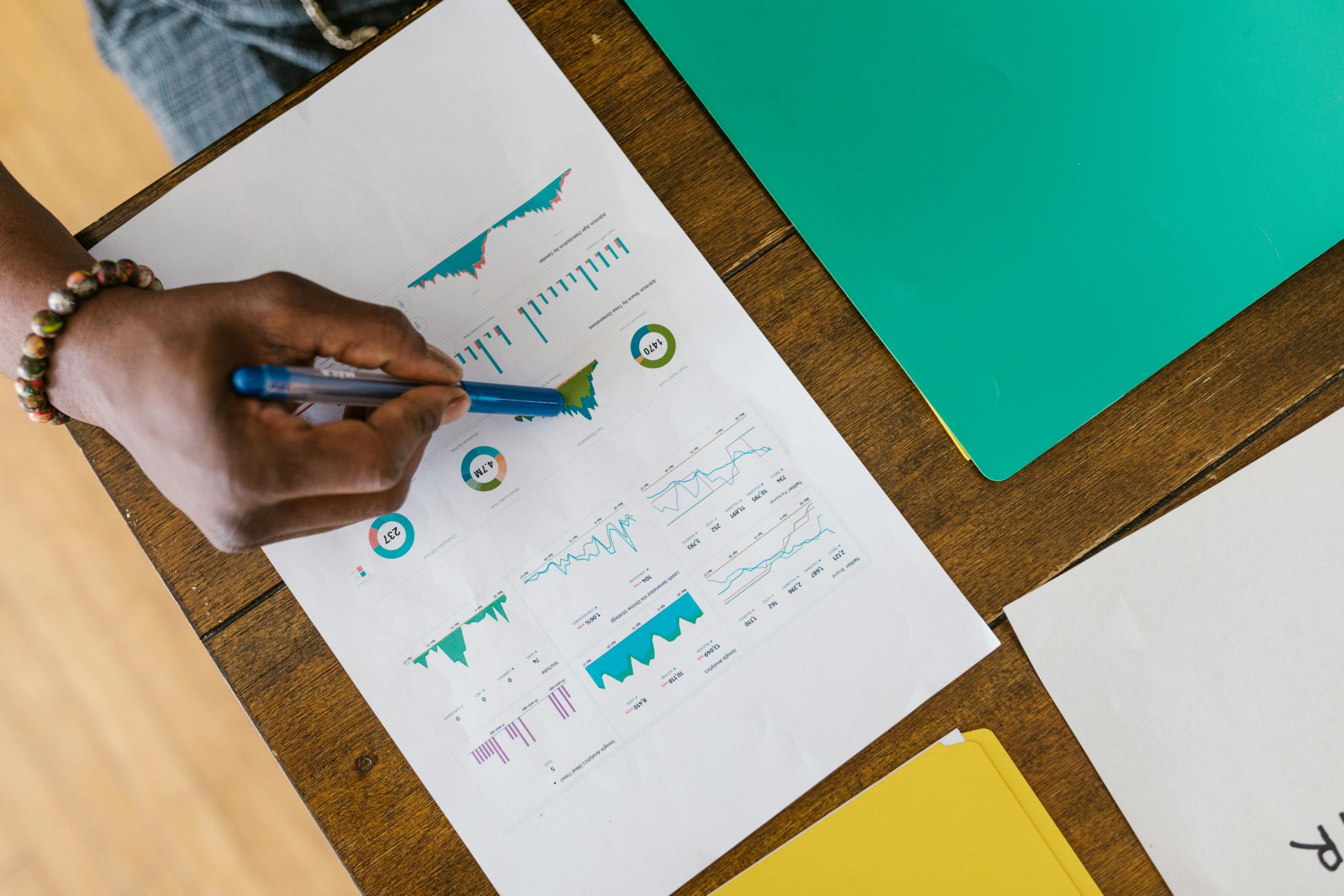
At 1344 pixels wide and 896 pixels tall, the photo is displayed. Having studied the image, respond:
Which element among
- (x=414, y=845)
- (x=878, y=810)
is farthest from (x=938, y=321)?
(x=414, y=845)

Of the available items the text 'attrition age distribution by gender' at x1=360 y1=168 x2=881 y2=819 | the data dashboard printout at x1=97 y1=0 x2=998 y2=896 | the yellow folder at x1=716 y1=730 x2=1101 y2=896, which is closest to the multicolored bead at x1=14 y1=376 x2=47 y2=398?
the data dashboard printout at x1=97 y1=0 x2=998 y2=896

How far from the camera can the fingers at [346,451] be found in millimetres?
425

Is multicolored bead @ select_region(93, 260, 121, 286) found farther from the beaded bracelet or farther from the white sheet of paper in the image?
the white sheet of paper

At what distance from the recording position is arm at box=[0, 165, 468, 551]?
0.42m

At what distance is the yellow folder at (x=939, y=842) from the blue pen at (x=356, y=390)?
324 mm

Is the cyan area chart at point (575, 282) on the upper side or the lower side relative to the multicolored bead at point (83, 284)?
lower

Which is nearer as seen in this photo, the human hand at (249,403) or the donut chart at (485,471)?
the human hand at (249,403)

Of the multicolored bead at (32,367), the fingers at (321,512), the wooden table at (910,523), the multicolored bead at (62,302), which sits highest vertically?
the multicolored bead at (62,302)

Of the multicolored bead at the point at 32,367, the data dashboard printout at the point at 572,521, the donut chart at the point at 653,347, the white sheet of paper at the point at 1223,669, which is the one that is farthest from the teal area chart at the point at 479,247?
the white sheet of paper at the point at 1223,669

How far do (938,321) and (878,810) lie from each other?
0.32m

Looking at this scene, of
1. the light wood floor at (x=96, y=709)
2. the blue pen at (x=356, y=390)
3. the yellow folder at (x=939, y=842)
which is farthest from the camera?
the light wood floor at (x=96, y=709)

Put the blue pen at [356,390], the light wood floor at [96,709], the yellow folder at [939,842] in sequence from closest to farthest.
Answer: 1. the blue pen at [356,390]
2. the yellow folder at [939,842]
3. the light wood floor at [96,709]

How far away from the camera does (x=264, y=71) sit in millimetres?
673

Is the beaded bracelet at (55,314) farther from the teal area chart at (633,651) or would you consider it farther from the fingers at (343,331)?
the teal area chart at (633,651)
